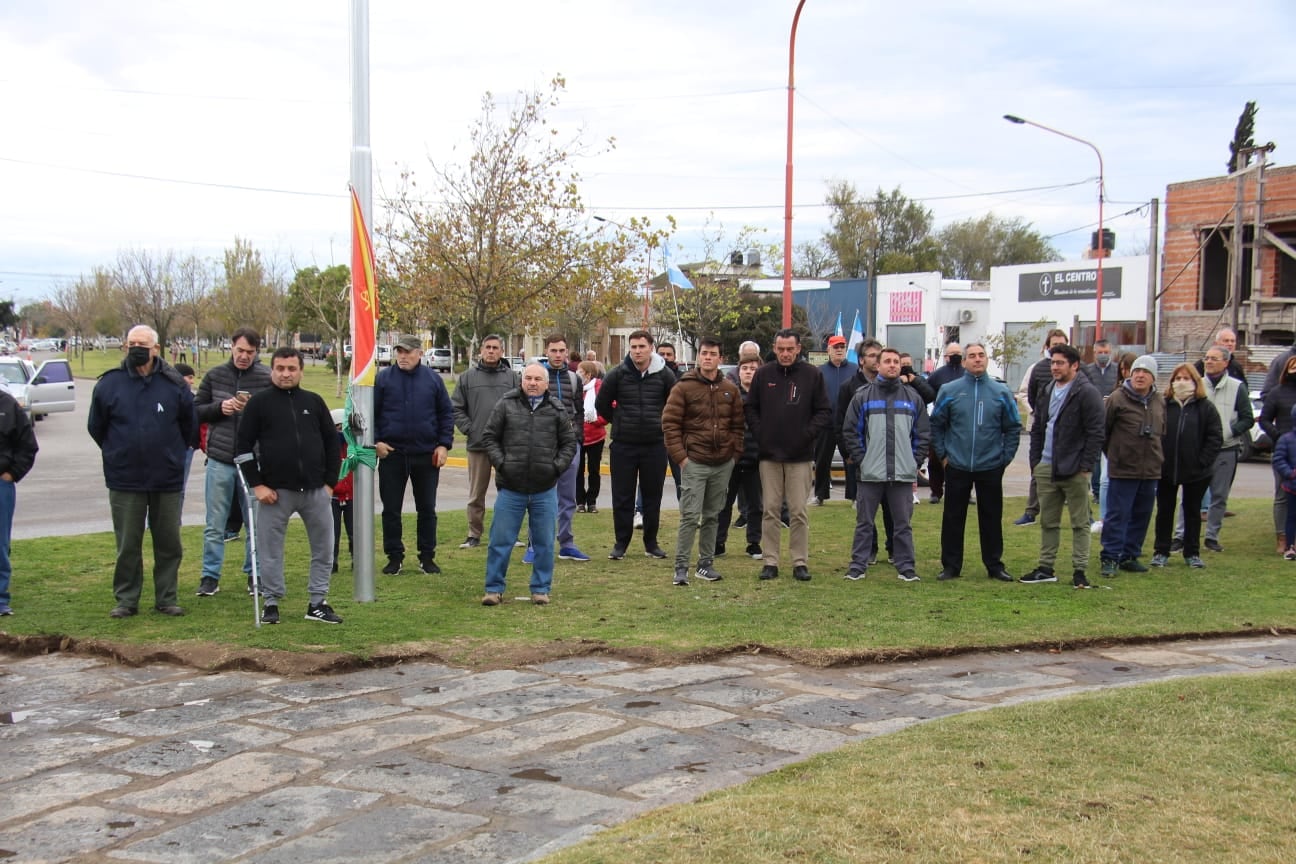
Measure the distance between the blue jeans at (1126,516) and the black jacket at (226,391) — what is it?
720 centimetres

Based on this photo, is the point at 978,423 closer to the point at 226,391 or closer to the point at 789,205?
the point at 226,391

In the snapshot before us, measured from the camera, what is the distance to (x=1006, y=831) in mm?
4137

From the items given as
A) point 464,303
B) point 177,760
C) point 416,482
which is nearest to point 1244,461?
point 464,303

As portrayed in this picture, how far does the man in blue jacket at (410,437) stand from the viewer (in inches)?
390

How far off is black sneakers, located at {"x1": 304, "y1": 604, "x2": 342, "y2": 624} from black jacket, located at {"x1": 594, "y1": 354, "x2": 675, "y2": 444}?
352cm

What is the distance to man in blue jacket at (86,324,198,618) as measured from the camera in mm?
8102

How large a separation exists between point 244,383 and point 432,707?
3994 mm

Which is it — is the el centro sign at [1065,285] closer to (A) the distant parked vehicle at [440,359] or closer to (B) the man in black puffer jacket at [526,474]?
(A) the distant parked vehicle at [440,359]

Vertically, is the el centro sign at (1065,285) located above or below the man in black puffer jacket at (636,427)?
above

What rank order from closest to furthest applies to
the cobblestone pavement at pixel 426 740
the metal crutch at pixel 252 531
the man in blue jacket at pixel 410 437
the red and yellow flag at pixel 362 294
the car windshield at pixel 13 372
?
1. the cobblestone pavement at pixel 426 740
2. the metal crutch at pixel 252 531
3. the red and yellow flag at pixel 362 294
4. the man in blue jacket at pixel 410 437
5. the car windshield at pixel 13 372

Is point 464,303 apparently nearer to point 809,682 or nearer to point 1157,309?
point 809,682

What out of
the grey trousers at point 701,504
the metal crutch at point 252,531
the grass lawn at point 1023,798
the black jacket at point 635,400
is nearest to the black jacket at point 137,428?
the metal crutch at point 252,531

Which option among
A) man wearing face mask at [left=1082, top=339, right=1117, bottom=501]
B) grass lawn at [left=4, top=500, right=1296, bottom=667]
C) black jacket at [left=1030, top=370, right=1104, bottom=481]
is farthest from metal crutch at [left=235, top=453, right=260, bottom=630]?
man wearing face mask at [left=1082, top=339, right=1117, bottom=501]

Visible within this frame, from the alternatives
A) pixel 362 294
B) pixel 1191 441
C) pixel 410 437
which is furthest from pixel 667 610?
pixel 1191 441
